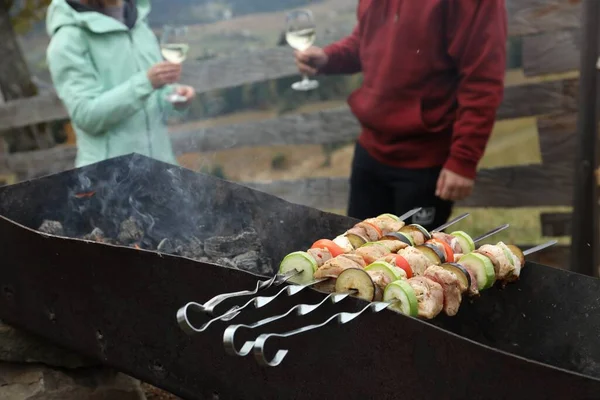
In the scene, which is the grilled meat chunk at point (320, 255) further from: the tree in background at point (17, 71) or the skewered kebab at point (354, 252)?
the tree in background at point (17, 71)

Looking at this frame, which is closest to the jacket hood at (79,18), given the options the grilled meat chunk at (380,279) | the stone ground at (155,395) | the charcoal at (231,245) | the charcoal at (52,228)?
the charcoal at (52,228)

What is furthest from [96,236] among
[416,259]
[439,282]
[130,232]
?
[439,282]

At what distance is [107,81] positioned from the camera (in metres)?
4.83

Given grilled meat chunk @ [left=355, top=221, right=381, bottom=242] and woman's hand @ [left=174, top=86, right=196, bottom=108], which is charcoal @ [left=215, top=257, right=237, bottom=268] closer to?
grilled meat chunk @ [left=355, top=221, right=381, bottom=242]

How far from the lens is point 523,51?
5.44m

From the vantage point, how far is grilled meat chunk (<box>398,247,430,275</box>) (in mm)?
2691

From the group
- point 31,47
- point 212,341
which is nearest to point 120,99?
point 212,341

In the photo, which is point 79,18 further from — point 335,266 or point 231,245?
point 335,266

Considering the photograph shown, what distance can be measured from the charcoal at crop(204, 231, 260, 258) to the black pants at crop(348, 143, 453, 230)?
131 cm

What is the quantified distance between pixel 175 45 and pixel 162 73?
19 cm

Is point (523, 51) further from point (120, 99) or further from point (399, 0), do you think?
point (120, 99)

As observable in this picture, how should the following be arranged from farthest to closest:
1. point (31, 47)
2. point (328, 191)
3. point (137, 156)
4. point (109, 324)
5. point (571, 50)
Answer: point (31, 47)
point (328, 191)
point (571, 50)
point (137, 156)
point (109, 324)

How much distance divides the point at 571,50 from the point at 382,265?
3370 millimetres

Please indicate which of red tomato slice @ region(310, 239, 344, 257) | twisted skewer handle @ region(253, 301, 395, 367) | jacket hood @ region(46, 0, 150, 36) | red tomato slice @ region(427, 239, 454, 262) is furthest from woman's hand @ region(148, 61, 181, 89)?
twisted skewer handle @ region(253, 301, 395, 367)
